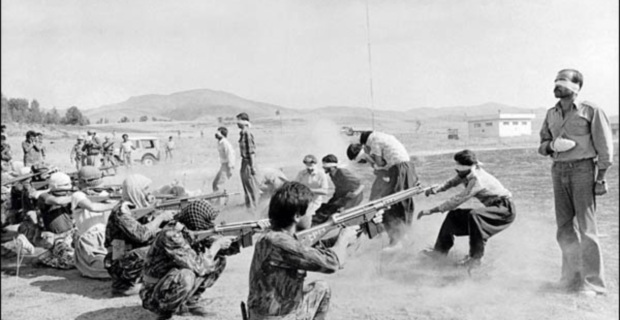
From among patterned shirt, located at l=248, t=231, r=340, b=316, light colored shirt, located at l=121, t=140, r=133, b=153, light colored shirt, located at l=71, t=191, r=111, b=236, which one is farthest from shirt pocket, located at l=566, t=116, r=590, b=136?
light colored shirt, located at l=121, t=140, r=133, b=153

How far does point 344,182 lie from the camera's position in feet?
21.6

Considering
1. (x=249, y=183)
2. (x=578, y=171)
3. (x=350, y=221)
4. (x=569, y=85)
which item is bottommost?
(x=249, y=183)

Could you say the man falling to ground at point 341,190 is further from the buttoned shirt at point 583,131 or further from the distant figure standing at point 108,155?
the distant figure standing at point 108,155

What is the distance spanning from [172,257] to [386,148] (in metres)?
3.12

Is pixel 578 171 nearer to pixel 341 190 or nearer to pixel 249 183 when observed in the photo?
pixel 341 190

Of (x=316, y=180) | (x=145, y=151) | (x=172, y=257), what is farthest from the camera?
(x=145, y=151)

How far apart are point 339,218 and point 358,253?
227 centimetres

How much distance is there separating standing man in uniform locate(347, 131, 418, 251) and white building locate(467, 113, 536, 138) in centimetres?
2777

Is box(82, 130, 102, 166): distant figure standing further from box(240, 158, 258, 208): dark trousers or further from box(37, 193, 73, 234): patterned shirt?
box(37, 193, 73, 234): patterned shirt

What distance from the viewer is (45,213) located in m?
6.48

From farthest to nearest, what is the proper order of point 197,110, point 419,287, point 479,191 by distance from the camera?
point 197,110 < point 479,191 < point 419,287

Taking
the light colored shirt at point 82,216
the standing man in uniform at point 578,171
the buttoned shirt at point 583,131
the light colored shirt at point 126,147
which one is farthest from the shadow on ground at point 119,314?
the light colored shirt at point 126,147

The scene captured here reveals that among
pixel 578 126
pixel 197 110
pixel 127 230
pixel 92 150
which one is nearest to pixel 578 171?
pixel 578 126

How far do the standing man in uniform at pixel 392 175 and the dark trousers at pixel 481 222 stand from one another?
3.15 ft
